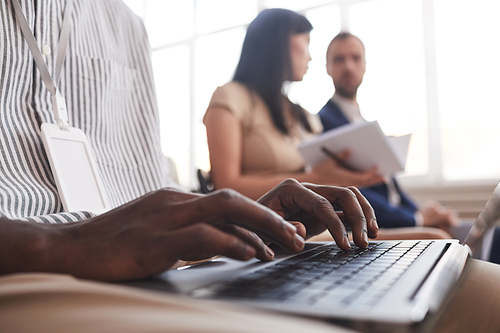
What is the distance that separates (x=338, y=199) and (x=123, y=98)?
559mm

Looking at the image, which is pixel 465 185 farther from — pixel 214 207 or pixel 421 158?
pixel 214 207

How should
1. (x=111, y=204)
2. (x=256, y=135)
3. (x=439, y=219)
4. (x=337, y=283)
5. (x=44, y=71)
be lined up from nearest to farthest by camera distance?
(x=337, y=283), (x=44, y=71), (x=111, y=204), (x=256, y=135), (x=439, y=219)

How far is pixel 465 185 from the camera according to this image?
2529 millimetres

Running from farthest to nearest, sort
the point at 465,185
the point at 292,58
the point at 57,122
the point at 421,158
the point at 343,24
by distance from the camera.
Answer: the point at 343,24 < the point at 421,158 < the point at 465,185 < the point at 292,58 < the point at 57,122

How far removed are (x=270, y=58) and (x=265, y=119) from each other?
10.4 inches

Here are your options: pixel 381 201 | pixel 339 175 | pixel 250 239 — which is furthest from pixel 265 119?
pixel 250 239

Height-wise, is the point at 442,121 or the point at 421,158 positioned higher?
the point at 442,121

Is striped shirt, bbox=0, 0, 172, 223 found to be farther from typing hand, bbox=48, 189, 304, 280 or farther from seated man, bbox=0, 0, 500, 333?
typing hand, bbox=48, 189, 304, 280

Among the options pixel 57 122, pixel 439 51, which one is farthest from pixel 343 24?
pixel 57 122

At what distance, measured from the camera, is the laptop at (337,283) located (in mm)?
201

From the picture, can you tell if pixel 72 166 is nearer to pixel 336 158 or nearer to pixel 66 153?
pixel 66 153

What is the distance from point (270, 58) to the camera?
1592mm

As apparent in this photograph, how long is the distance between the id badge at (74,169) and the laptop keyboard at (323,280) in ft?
1.11

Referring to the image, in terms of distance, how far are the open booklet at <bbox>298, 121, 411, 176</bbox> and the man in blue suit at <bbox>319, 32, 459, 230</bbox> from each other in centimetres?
20
